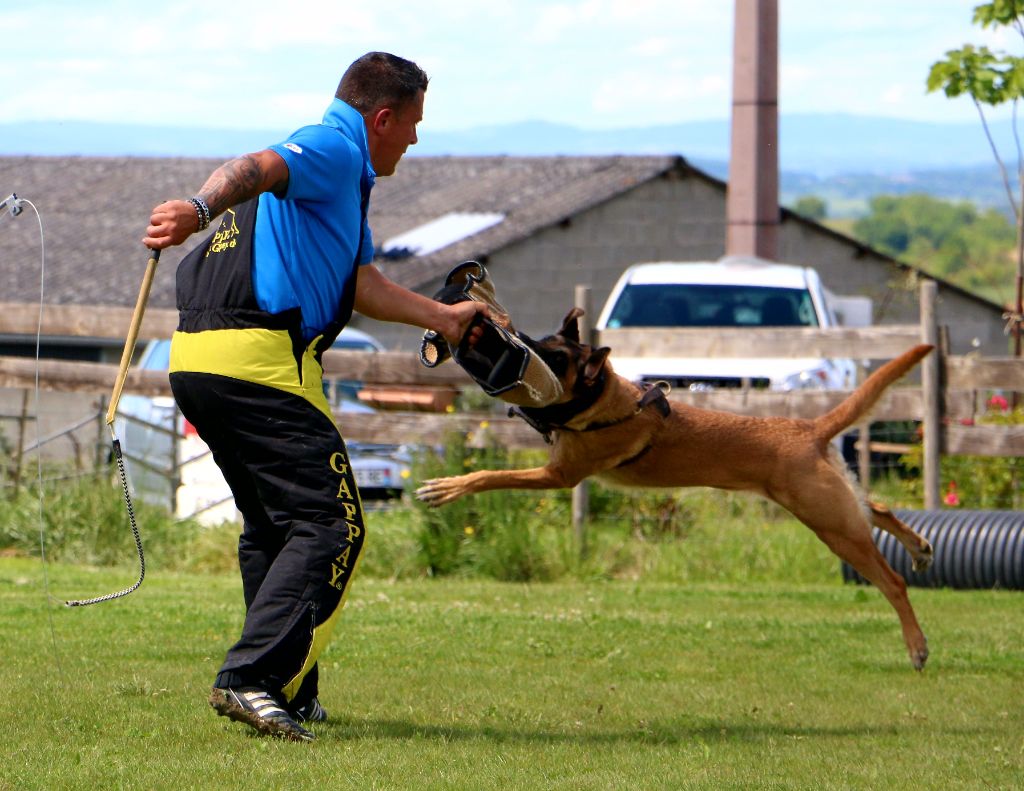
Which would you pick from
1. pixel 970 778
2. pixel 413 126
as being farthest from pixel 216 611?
pixel 970 778

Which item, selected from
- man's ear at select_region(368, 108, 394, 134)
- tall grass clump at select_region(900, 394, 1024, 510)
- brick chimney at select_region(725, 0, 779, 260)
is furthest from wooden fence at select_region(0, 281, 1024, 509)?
brick chimney at select_region(725, 0, 779, 260)

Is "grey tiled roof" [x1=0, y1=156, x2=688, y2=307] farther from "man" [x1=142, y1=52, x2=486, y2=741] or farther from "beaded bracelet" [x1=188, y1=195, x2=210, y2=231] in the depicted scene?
"beaded bracelet" [x1=188, y1=195, x2=210, y2=231]

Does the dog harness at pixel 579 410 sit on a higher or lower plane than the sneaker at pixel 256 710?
higher

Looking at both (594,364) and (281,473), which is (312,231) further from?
(594,364)

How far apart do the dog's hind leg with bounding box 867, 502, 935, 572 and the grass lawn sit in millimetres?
446

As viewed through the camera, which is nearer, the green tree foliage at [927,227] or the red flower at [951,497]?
the red flower at [951,497]

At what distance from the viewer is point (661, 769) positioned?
173 inches

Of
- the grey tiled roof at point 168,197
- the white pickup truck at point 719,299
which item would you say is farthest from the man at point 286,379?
the grey tiled roof at point 168,197

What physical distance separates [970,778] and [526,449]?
5766 millimetres

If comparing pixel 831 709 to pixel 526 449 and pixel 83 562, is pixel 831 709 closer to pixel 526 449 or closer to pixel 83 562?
pixel 526 449

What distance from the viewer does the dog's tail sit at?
644 centimetres

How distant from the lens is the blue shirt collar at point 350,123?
469cm

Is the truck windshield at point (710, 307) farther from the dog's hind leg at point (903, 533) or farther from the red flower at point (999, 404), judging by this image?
the dog's hind leg at point (903, 533)

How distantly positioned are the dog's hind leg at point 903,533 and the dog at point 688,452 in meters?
0.24
